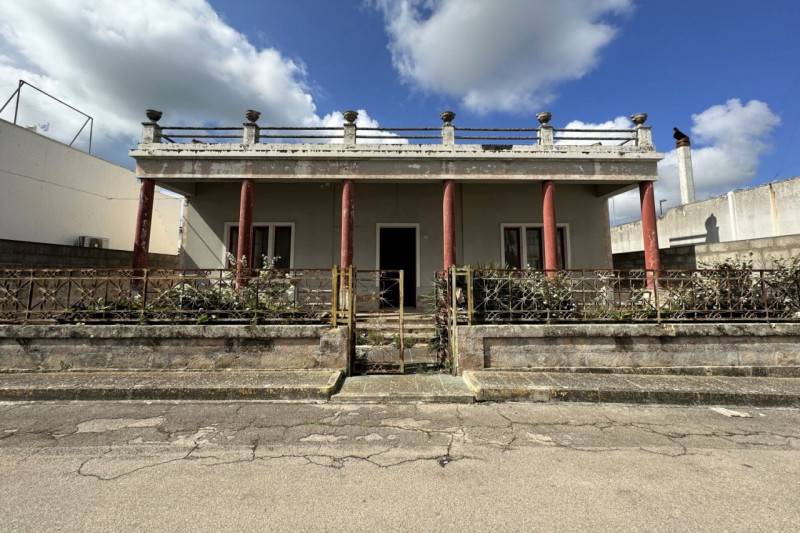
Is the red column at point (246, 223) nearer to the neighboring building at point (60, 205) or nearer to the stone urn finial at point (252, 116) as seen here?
the stone urn finial at point (252, 116)

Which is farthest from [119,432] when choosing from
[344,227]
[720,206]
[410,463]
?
[720,206]

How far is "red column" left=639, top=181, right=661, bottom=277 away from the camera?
372 inches

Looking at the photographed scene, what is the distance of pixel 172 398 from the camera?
487cm

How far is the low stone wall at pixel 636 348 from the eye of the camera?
5688 mm

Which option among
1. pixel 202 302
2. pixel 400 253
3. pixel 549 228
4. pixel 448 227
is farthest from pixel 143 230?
pixel 549 228

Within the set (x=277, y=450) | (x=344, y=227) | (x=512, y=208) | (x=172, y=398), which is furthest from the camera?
(x=512, y=208)

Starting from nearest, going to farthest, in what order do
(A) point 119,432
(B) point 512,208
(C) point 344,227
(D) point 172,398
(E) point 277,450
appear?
(E) point 277,450, (A) point 119,432, (D) point 172,398, (C) point 344,227, (B) point 512,208

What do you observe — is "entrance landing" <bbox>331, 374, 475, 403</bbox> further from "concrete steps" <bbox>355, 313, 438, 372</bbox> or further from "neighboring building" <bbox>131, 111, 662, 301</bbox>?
"neighboring building" <bbox>131, 111, 662, 301</bbox>

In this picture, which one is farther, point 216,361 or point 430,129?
point 430,129

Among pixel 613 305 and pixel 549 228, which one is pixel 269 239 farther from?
pixel 613 305

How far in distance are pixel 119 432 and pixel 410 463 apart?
10.1 ft

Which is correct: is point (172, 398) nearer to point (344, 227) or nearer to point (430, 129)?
point (344, 227)

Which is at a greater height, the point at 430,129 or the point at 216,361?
the point at 430,129

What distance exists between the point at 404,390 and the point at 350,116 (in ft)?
24.3
